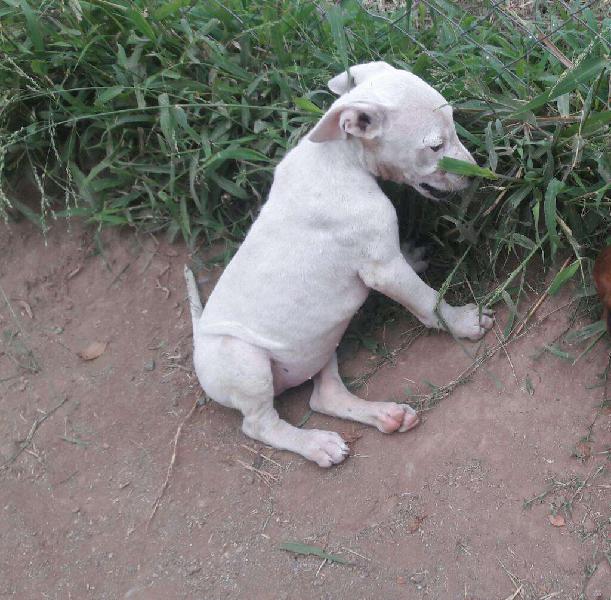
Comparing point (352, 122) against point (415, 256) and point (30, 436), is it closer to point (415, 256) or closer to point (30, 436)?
point (415, 256)

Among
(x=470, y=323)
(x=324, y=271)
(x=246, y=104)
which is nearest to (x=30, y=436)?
(x=324, y=271)

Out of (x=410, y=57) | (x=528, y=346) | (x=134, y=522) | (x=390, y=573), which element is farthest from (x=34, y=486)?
(x=410, y=57)

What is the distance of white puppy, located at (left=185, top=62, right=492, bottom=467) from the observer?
3842mm

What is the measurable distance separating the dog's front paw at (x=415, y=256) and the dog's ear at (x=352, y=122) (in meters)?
1.01

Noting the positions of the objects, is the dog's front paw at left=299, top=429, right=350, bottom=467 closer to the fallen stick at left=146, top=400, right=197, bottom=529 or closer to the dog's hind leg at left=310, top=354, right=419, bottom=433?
the dog's hind leg at left=310, top=354, right=419, bottom=433

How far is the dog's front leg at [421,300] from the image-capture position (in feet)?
13.0

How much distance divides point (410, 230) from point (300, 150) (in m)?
0.91

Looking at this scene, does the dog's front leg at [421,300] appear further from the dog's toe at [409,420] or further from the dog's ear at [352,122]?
the dog's ear at [352,122]

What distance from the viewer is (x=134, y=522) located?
13.3 ft

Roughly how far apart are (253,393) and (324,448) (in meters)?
0.48

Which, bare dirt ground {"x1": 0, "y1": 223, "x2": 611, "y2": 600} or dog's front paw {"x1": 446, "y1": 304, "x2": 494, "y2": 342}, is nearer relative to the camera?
bare dirt ground {"x1": 0, "y1": 223, "x2": 611, "y2": 600}

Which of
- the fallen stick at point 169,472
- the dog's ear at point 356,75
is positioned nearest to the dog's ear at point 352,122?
the dog's ear at point 356,75

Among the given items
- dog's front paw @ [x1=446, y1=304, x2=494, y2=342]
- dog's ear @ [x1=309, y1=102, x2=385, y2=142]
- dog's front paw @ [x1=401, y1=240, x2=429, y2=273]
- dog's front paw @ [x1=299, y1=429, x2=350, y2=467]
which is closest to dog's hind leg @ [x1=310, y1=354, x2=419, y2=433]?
dog's front paw @ [x1=299, y1=429, x2=350, y2=467]

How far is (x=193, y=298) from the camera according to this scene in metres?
4.80
